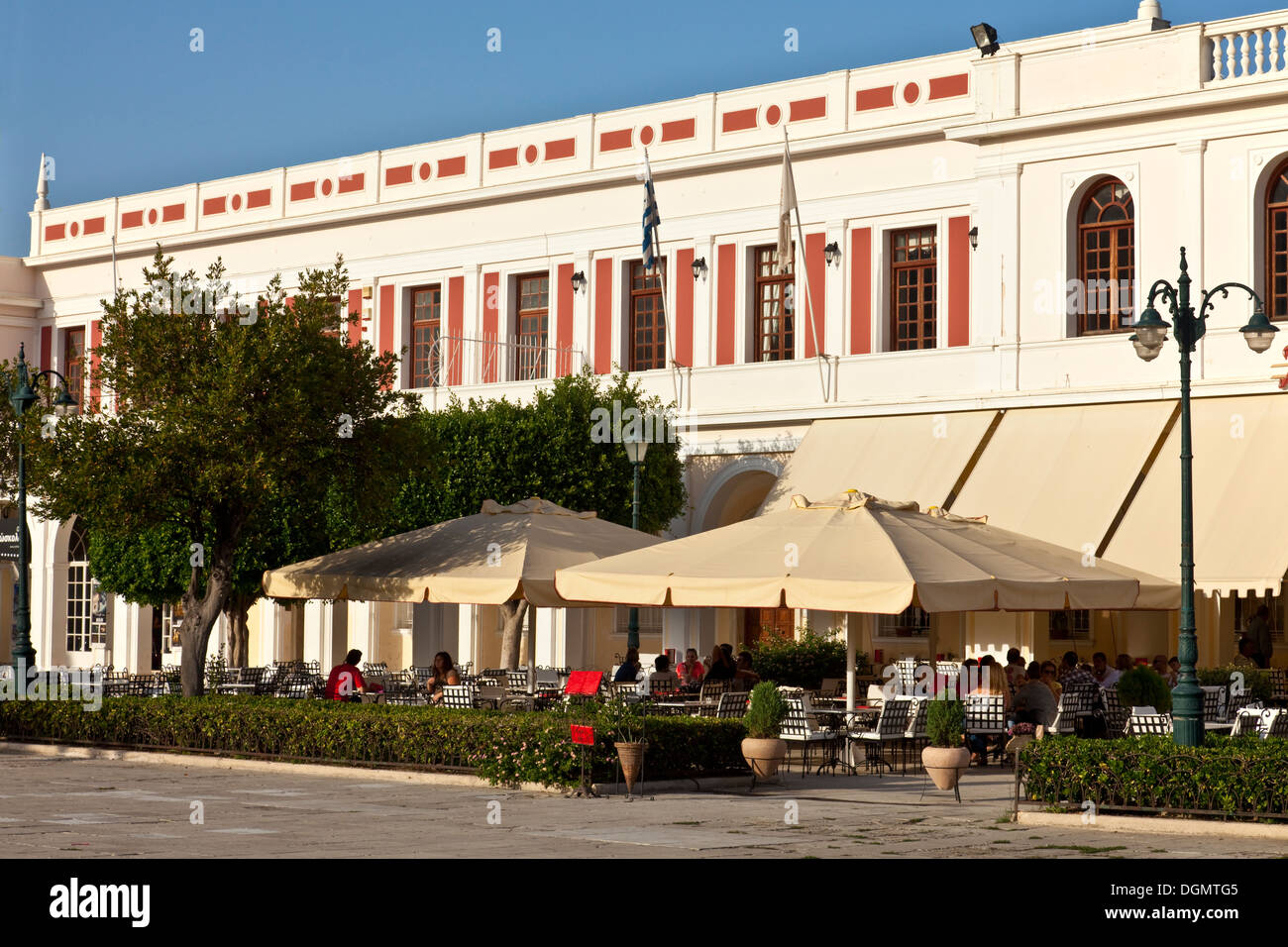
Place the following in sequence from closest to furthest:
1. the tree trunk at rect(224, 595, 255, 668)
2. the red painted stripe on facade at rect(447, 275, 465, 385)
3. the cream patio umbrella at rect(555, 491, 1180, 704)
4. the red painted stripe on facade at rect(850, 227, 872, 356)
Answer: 1. the cream patio umbrella at rect(555, 491, 1180, 704)
2. the red painted stripe on facade at rect(850, 227, 872, 356)
3. the tree trunk at rect(224, 595, 255, 668)
4. the red painted stripe on facade at rect(447, 275, 465, 385)

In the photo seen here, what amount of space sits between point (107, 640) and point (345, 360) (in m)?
24.5

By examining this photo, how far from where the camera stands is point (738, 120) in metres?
35.5

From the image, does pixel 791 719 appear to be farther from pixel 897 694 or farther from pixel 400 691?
pixel 400 691

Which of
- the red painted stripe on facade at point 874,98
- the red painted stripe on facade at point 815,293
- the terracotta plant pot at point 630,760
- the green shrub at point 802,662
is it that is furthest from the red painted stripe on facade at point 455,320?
the terracotta plant pot at point 630,760

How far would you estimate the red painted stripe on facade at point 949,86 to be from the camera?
107 ft

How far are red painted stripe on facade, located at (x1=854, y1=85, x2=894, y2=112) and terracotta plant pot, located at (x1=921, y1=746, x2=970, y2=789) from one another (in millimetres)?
17892

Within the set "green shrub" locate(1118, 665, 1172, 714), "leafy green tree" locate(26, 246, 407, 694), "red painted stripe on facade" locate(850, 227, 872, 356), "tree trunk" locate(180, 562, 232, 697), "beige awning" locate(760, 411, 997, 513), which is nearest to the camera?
"green shrub" locate(1118, 665, 1172, 714)

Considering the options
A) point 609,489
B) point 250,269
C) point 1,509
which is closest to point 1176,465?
point 609,489

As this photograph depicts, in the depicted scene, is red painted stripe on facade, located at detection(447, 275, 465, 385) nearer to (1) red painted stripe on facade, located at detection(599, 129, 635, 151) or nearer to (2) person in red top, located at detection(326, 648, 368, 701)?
(1) red painted stripe on facade, located at detection(599, 129, 635, 151)

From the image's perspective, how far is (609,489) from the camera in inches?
1304

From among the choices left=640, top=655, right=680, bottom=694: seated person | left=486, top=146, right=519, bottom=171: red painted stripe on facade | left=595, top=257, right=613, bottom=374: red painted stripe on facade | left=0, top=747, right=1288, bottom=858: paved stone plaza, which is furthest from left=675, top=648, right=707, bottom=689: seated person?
left=486, top=146, right=519, bottom=171: red painted stripe on facade

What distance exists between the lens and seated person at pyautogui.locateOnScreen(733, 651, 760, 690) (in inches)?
979

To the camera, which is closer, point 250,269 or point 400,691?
point 400,691
